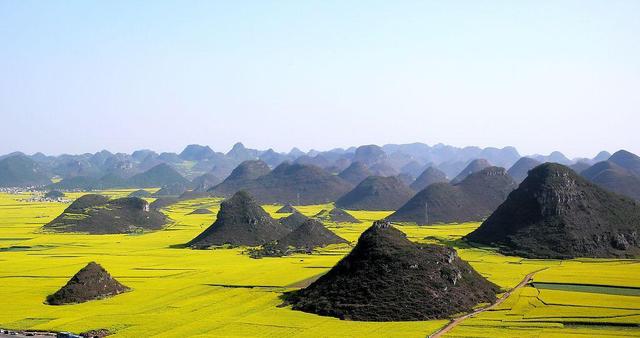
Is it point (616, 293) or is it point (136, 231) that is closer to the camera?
point (616, 293)

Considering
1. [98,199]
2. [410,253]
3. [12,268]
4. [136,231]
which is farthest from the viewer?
[98,199]

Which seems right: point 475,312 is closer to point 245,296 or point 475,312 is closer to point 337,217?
point 245,296

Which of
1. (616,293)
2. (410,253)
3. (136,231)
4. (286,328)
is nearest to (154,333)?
(286,328)

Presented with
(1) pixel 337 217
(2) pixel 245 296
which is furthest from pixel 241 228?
(2) pixel 245 296

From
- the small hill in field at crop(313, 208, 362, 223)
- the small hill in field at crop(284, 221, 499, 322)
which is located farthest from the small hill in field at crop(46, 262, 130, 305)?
the small hill in field at crop(313, 208, 362, 223)

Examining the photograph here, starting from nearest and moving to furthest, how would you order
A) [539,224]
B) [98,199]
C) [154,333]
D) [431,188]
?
[154,333] → [539,224] → [98,199] → [431,188]

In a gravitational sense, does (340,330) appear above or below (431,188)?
below

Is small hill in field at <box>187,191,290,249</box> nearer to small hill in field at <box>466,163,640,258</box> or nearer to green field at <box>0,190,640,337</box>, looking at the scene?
green field at <box>0,190,640,337</box>

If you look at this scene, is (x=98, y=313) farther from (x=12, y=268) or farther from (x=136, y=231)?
(x=136, y=231)
